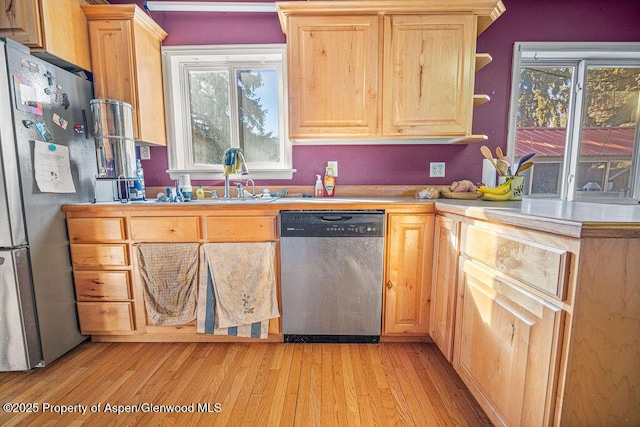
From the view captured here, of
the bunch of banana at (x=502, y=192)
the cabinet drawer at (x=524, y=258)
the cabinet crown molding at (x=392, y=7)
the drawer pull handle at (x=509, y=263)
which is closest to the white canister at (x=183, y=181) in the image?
the cabinet crown molding at (x=392, y=7)

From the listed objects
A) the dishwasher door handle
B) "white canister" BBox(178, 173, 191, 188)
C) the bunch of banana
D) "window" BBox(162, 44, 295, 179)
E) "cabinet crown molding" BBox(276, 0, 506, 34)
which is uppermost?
"cabinet crown molding" BBox(276, 0, 506, 34)

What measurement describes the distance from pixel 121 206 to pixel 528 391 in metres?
2.04

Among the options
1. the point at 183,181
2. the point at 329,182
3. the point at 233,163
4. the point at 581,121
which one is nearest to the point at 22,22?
the point at 183,181

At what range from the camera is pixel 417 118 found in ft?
5.83

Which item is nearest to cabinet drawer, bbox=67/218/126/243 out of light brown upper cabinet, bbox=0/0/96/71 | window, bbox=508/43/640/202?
light brown upper cabinet, bbox=0/0/96/71

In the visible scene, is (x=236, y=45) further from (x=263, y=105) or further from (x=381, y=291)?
(x=381, y=291)

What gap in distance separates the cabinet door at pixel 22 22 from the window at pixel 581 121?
2.97 metres

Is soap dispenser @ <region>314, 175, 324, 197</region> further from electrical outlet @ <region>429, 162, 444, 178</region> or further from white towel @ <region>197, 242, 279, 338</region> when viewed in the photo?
electrical outlet @ <region>429, 162, 444, 178</region>

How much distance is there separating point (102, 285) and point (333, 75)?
1.92 m

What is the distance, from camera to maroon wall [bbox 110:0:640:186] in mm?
1975

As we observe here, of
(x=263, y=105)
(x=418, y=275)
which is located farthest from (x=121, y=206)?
(x=418, y=275)

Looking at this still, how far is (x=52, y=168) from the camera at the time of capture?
4.95 feet

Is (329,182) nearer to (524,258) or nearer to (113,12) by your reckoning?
(524,258)

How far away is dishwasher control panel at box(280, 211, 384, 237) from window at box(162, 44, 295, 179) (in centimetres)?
68
